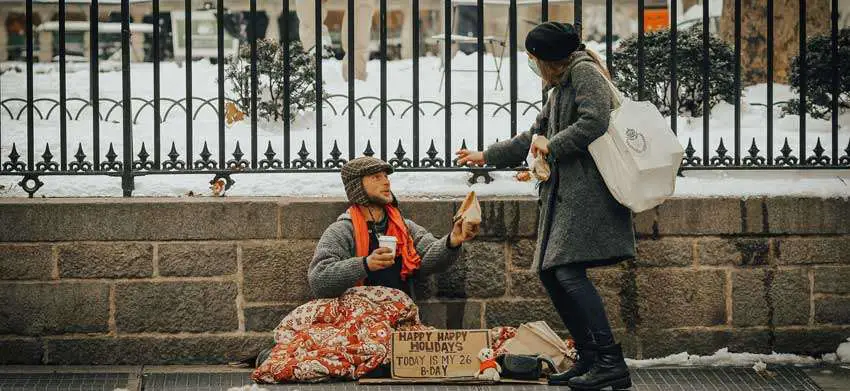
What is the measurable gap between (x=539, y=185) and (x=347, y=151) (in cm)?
167

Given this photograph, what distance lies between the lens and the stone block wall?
7.41 metres

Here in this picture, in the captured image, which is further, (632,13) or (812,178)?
(632,13)

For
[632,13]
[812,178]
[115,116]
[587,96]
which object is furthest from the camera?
[632,13]

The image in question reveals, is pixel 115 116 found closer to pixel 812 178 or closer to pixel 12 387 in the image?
pixel 12 387

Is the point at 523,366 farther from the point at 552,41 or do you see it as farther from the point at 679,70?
the point at 679,70

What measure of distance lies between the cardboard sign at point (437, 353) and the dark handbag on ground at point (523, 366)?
14 centimetres

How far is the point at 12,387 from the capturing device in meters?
6.97

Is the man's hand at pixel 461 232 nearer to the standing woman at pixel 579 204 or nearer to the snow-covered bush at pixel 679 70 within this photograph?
the standing woman at pixel 579 204

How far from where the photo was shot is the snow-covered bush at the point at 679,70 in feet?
27.0

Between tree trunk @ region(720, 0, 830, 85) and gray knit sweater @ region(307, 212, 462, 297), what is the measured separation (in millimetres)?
6445

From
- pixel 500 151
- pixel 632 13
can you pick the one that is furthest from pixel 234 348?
pixel 632 13

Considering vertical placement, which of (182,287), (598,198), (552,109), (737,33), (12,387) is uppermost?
(737,33)

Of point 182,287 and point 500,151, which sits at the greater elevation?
point 500,151

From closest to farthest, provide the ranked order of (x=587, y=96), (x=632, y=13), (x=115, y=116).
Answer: (x=587, y=96)
(x=115, y=116)
(x=632, y=13)
